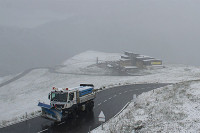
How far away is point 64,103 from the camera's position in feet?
64.0

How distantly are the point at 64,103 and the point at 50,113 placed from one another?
1600 millimetres

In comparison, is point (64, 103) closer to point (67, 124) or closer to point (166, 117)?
point (67, 124)

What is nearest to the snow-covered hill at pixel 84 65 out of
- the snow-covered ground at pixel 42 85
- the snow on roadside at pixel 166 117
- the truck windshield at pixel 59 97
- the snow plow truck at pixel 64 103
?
the snow-covered ground at pixel 42 85

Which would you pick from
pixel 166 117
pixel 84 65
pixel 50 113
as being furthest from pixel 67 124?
pixel 84 65

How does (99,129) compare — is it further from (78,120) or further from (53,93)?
(53,93)

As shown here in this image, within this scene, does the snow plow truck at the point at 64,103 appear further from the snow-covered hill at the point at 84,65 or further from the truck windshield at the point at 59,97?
the snow-covered hill at the point at 84,65

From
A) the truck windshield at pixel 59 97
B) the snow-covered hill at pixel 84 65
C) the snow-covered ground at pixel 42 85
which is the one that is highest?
the snow-covered hill at pixel 84 65

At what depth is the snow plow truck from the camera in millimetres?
18562

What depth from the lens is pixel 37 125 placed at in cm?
1914

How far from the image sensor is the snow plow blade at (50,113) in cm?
1845

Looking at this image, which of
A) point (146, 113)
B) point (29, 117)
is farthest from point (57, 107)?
point (146, 113)

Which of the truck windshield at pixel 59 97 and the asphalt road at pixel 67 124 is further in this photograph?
the truck windshield at pixel 59 97

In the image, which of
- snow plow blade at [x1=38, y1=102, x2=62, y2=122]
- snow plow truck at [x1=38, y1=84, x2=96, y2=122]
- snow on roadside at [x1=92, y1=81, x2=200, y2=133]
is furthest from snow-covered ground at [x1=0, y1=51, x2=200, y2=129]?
snow on roadside at [x1=92, y1=81, x2=200, y2=133]

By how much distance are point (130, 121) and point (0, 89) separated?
64.1 metres
